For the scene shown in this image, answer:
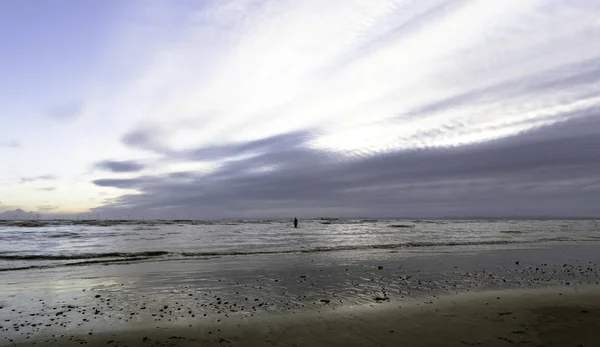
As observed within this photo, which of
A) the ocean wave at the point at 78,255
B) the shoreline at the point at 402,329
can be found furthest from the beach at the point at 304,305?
the ocean wave at the point at 78,255

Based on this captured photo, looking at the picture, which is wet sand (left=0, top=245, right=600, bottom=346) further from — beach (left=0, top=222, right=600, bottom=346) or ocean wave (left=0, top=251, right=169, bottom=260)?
ocean wave (left=0, top=251, right=169, bottom=260)

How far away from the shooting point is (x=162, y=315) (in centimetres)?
1082

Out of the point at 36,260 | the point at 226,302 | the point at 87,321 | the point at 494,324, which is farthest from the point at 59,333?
the point at 36,260

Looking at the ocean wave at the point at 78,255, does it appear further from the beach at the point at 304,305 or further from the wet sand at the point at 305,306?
the wet sand at the point at 305,306

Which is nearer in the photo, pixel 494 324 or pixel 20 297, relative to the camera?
pixel 494 324

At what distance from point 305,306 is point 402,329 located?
3.57 meters

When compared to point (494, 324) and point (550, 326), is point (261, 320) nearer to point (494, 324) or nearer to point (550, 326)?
point (494, 324)

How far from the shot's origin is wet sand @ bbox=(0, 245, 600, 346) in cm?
880

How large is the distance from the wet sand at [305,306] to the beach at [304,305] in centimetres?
4

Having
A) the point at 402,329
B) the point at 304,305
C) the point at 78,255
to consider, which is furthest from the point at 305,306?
the point at 78,255

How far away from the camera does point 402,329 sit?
9258 millimetres

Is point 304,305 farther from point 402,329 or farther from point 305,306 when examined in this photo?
point 402,329

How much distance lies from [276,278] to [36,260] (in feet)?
64.3

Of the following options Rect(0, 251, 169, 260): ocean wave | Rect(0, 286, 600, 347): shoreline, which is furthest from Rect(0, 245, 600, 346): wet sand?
Rect(0, 251, 169, 260): ocean wave
